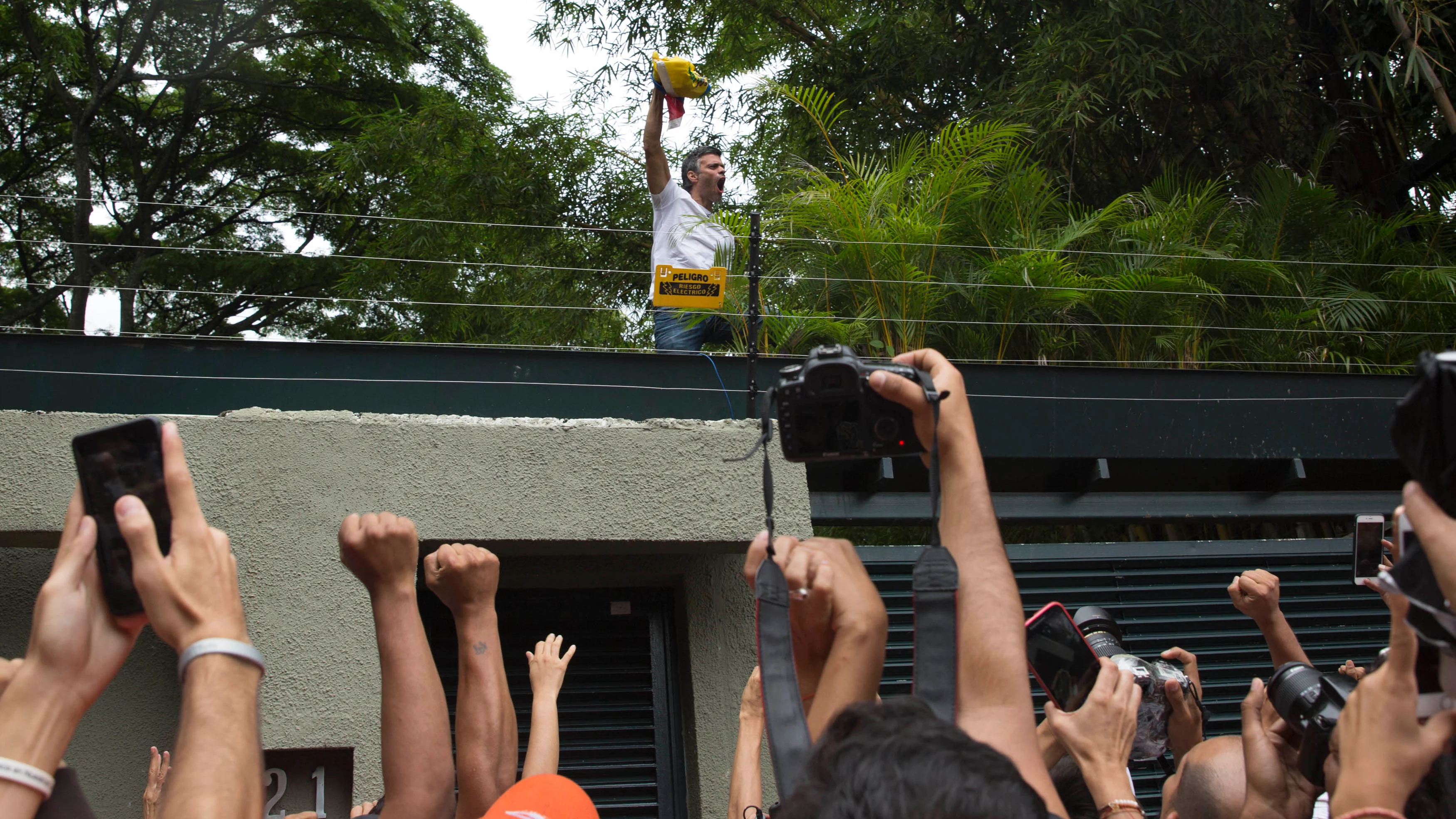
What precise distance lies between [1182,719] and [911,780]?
2471mm

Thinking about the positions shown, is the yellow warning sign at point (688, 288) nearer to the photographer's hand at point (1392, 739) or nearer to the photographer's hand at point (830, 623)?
the photographer's hand at point (830, 623)

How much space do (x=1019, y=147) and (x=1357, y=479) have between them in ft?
10.4

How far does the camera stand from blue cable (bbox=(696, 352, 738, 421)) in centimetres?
546

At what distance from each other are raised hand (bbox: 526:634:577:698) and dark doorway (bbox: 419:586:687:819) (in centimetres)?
169

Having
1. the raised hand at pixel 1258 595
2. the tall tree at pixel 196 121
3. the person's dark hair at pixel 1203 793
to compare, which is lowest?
the person's dark hair at pixel 1203 793

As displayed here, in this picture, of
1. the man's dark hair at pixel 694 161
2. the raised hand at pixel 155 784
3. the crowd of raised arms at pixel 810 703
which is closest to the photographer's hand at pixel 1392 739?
the crowd of raised arms at pixel 810 703

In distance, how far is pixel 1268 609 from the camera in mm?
3266

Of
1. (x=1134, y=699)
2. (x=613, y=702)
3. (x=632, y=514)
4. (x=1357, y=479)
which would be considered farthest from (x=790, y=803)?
(x=1357, y=479)

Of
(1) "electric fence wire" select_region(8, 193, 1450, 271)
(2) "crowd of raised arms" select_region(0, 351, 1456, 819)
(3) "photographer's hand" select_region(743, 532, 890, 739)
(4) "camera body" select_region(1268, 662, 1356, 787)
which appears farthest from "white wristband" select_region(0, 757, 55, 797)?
(1) "electric fence wire" select_region(8, 193, 1450, 271)

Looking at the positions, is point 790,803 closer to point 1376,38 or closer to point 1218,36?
point 1218,36

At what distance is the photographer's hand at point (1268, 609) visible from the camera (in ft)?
10.6

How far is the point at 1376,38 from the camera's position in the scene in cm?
948

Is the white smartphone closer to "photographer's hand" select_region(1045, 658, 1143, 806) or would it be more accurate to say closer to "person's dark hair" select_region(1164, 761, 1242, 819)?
A: "person's dark hair" select_region(1164, 761, 1242, 819)

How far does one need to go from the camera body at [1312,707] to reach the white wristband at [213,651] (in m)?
2.11
